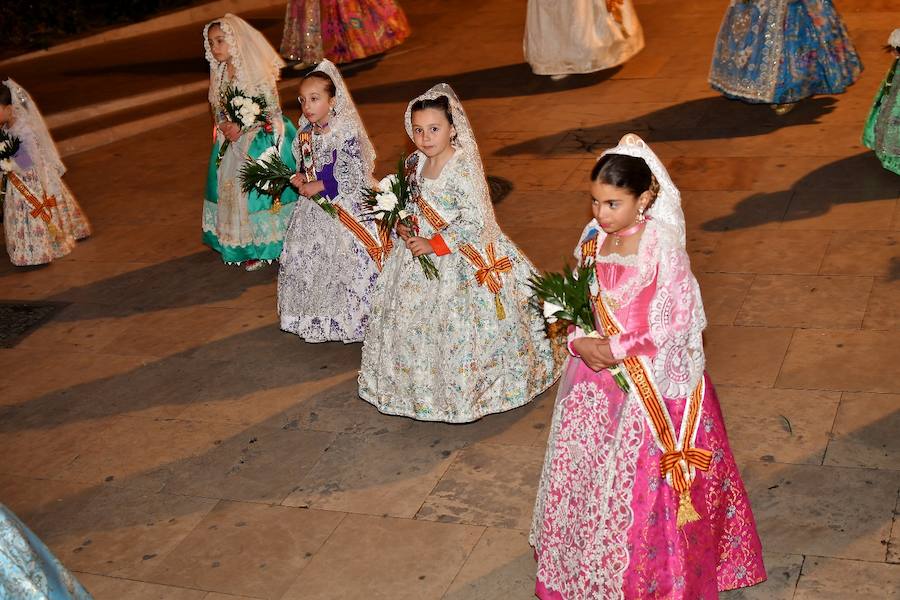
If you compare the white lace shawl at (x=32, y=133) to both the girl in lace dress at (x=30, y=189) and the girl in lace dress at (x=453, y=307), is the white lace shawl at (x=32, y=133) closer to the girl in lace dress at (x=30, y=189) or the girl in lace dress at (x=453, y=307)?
the girl in lace dress at (x=30, y=189)

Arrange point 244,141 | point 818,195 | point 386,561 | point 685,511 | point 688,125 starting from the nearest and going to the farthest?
point 685,511 < point 386,561 < point 244,141 < point 818,195 < point 688,125

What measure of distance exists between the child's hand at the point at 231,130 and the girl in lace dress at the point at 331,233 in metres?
1.18

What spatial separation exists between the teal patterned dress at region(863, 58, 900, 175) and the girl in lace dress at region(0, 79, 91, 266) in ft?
21.0

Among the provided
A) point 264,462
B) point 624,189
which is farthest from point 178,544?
point 624,189

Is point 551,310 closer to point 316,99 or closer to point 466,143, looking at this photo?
point 466,143

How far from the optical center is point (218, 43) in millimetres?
8359

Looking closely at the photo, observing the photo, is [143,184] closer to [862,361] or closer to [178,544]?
[178,544]

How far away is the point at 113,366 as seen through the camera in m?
7.68

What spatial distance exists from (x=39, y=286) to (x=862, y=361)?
20.1ft

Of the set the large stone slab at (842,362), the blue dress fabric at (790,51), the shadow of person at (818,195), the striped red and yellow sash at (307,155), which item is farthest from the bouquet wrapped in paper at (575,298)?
the blue dress fabric at (790,51)

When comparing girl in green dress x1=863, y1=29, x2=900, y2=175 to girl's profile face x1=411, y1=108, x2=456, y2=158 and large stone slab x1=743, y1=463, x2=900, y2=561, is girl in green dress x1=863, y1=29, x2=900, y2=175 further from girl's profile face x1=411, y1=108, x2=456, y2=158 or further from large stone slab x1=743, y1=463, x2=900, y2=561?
girl's profile face x1=411, y1=108, x2=456, y2=158

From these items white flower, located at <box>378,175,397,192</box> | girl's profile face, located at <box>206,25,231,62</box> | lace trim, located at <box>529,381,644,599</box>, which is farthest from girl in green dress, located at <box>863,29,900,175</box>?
lace trim, located at <box>529,381,644,599</box>

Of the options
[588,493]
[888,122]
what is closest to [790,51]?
[888,122]

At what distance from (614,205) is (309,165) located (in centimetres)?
332
